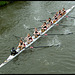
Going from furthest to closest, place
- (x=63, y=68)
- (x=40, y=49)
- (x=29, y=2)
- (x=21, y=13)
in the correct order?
(x=29, y=2) → (x=21, y=13) → (x=40, y=49) → (x=63, y=68)

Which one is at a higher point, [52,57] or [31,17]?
[31,17]

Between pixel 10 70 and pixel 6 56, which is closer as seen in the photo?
pixel 10 70

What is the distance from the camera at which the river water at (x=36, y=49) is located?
45.7 ft

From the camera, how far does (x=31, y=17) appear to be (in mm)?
26422

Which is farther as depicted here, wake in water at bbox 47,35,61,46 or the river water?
wake in water at bbox 47,35,61,46

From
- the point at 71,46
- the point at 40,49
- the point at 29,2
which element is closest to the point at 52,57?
the point at 40,49

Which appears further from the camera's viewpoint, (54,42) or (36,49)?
(54,42)

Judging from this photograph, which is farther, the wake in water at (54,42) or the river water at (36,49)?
the wake in water at (54,42)

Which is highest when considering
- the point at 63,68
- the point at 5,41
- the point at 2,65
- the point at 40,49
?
the point at 5,41

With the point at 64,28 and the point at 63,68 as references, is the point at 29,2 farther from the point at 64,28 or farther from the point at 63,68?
the point at 63,68

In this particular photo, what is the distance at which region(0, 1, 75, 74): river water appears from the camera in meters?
13.9

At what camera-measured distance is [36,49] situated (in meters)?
16.9

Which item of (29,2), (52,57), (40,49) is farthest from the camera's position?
(29,2)

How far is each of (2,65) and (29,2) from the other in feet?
85.6
